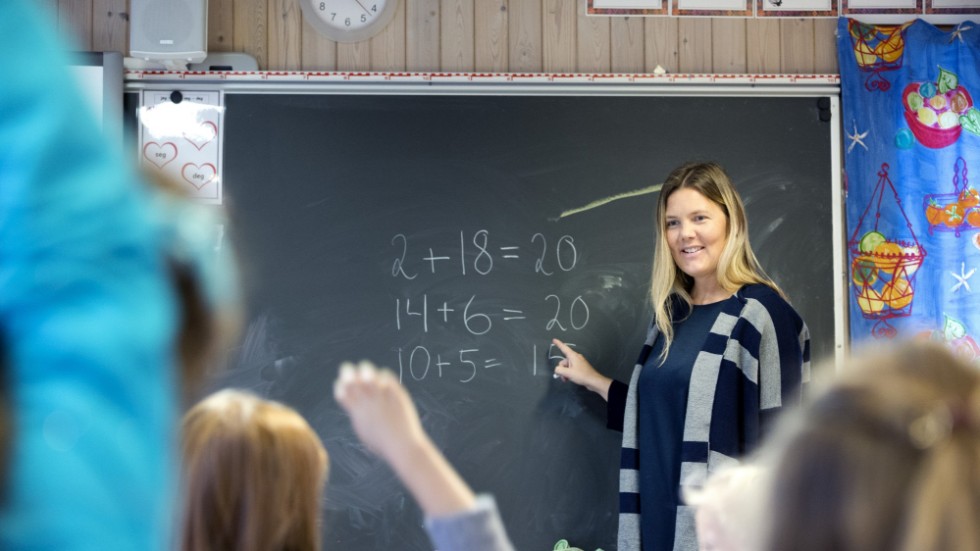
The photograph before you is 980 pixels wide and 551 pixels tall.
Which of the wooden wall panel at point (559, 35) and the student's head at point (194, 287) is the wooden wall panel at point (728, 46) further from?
the student's head at point (194, 287)

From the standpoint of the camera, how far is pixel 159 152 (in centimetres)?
301

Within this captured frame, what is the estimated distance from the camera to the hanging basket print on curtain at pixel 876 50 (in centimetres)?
306

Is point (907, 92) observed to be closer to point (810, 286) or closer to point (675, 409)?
point (810, 286)

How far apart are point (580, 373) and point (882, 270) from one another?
1010 mm

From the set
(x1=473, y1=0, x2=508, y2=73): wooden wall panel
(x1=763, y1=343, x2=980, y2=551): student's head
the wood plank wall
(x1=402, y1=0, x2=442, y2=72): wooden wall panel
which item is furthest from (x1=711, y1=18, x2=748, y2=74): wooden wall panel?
(x1=763, y1=343, x2=980, y2=551): student's head

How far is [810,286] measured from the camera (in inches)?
118

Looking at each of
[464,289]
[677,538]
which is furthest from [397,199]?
[677,538]

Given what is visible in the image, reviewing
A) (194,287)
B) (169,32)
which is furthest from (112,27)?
(194,287)

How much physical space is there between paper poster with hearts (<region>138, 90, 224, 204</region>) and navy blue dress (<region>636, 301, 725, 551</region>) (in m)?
1.44

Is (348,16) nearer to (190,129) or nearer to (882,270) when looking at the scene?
(190,129)

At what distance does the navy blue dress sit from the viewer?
2553 millimetres

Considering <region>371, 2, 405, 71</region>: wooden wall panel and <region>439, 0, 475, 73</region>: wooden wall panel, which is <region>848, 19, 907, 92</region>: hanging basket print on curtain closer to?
<region>439, 0, 475, 73</region>: wooden wall panel

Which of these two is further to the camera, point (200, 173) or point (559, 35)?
point (559, 35)

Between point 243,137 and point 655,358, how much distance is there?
141 centimetres
